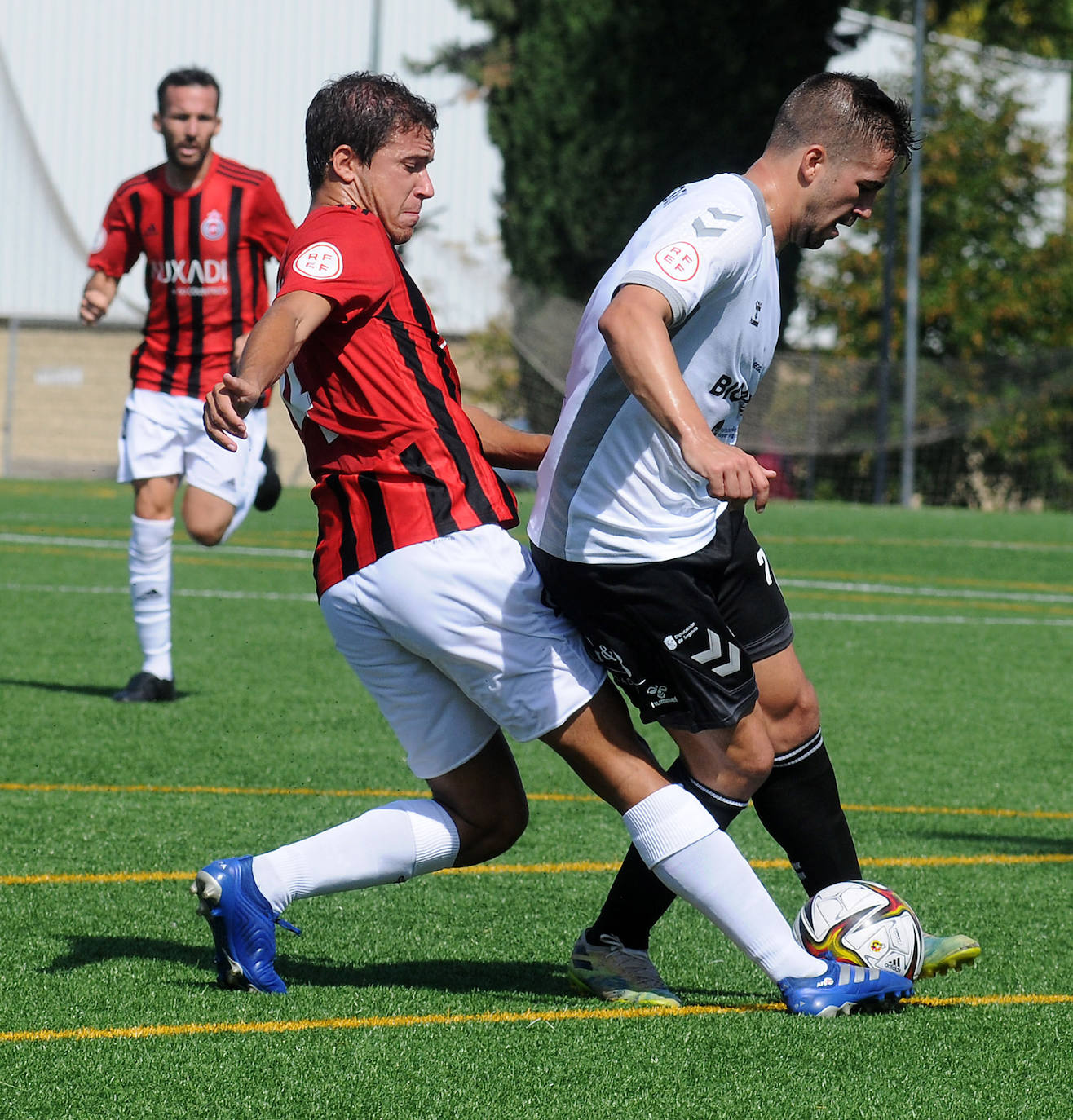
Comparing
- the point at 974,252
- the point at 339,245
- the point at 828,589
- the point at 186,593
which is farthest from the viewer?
the point at 974,252

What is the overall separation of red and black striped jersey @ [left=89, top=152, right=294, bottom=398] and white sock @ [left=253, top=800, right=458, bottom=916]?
4213 millimetres

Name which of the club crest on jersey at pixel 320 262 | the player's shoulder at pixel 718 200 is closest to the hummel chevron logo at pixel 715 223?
the player's shoulder at pixel 718 200

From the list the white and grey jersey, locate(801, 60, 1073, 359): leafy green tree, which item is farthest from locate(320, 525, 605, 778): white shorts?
locate(801, 60, 1073, 359): leafy green tree

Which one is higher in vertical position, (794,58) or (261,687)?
(794,58)

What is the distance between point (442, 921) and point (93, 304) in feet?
12.9

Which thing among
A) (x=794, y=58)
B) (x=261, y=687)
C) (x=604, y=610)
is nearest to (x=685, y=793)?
(x=604, y=610)

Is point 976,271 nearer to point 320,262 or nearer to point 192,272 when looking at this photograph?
point 192,272

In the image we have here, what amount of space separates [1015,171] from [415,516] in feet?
102

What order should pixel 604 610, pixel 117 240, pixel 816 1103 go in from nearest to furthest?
pixel 816 1103, pixel 604 610, pixel 117 240

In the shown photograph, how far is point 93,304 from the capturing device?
7.48 meters

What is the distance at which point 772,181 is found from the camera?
367 cm

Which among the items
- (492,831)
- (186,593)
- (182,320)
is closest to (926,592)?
(186,593)

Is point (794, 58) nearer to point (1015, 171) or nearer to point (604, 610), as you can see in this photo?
point (1015, 171)

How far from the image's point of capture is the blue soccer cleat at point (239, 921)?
362cm
